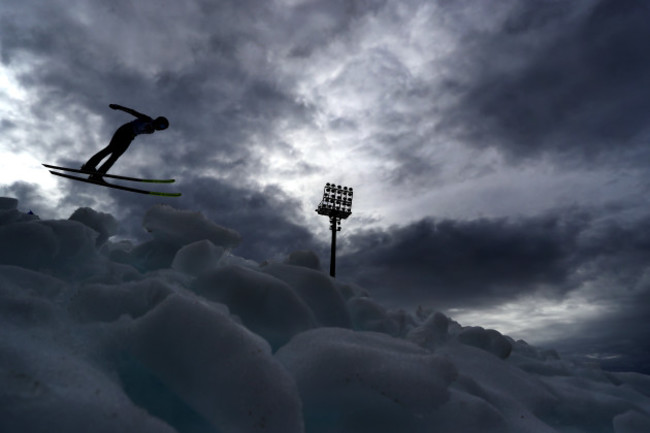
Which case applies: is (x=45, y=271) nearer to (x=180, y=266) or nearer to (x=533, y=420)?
(x=180, y=266)

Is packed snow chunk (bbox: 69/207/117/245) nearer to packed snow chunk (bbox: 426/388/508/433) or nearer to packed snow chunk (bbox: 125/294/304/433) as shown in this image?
packed snow chunk (bbox: 125/294/304/433)

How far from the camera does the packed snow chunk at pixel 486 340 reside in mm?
4949

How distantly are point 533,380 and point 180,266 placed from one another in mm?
3999

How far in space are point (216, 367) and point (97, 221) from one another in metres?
4.06

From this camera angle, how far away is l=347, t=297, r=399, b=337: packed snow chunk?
506 cm

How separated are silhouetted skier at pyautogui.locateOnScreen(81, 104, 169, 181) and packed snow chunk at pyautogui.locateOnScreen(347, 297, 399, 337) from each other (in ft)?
25.6

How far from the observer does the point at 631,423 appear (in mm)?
3568

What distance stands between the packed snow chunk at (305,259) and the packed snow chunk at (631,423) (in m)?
3.59

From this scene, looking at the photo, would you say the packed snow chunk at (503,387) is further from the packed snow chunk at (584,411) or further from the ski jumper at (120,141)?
the ski jumper at (120,141)

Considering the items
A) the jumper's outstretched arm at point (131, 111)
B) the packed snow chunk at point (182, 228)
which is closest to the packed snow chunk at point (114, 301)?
the packed snow chunk at point (182, 228)

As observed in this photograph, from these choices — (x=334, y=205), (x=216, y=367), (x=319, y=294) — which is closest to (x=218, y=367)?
(x=216, y=367)

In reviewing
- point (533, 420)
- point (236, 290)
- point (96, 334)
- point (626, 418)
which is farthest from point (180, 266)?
point (626, 418)

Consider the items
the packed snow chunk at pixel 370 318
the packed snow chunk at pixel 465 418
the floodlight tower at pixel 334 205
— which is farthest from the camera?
the floodlight tower at pixel 334 205

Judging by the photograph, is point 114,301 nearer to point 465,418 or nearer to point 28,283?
point 28,283
